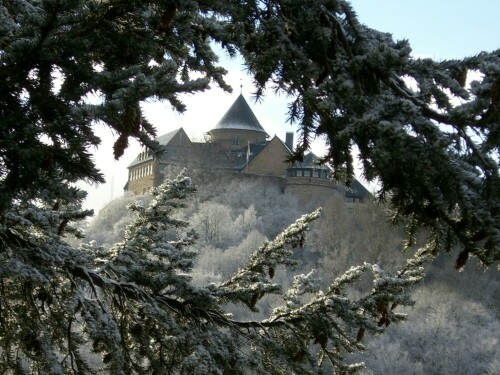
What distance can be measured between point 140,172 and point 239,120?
11123 millimetres

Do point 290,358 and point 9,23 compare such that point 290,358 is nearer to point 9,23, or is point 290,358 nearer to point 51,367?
point 51,367

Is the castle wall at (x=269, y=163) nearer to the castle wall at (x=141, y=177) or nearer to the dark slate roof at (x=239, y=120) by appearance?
the dark slate roof at (x=239, y=120)

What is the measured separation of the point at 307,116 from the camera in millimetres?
3225

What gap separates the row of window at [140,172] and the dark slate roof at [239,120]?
8.63m

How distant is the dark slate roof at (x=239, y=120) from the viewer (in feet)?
238

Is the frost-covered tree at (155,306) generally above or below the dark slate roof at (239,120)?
below

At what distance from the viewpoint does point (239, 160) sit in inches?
2655

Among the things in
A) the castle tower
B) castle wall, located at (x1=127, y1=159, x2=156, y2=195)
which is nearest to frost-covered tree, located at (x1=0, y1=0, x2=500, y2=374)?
castle wall, located at (x1=127, y1=159, x2=156, y2=195)

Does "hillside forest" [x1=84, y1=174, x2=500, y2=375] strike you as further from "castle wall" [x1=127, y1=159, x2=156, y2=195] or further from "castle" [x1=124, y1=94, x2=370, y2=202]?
"castle wall" [x1=127, y1=159, x2=156, y2=195]

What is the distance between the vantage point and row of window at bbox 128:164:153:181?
6844 cm

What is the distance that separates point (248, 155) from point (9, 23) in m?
64.9

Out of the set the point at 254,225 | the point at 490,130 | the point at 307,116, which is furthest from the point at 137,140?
the point at 254,225

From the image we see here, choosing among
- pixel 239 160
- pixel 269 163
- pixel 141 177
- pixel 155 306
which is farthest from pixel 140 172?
pixel 155 306

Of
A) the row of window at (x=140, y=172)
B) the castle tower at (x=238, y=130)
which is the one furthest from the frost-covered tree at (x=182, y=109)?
the castle tower at (x=238, y=130)
